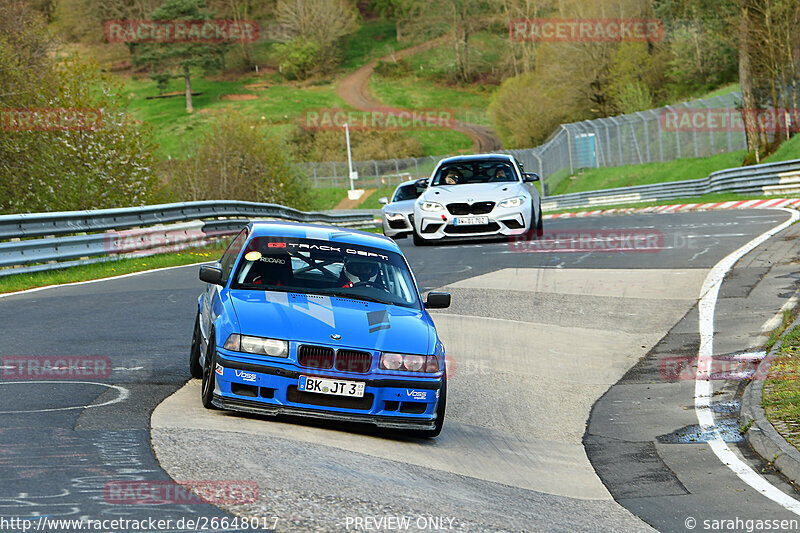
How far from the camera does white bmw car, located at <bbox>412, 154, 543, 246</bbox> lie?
66.0 feet

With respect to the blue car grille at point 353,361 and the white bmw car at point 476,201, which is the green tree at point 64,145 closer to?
the white bmw car at point 476,201

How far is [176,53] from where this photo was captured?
4899 inches

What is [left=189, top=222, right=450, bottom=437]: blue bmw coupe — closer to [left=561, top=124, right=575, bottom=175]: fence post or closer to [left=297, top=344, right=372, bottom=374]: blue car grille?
[left=297, top=344, right=372, bottom=374]: blue car grille

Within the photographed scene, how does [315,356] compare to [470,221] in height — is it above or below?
above

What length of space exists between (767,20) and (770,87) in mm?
4215

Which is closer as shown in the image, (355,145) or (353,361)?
(353,361)

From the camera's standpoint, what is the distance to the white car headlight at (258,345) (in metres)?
7.25

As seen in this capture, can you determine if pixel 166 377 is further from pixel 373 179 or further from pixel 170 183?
pixel 373 179

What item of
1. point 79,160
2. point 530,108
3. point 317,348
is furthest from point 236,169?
point 530,108

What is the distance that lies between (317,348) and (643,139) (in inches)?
1771

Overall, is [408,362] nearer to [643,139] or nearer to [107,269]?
[107,269]

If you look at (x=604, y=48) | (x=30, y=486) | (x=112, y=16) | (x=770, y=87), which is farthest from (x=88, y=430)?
(x=112, y=16)

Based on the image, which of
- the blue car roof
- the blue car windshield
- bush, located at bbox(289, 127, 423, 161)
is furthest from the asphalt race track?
bush, located at bbox(289, 127, 423, 161)

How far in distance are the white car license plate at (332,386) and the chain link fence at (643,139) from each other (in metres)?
39.2
